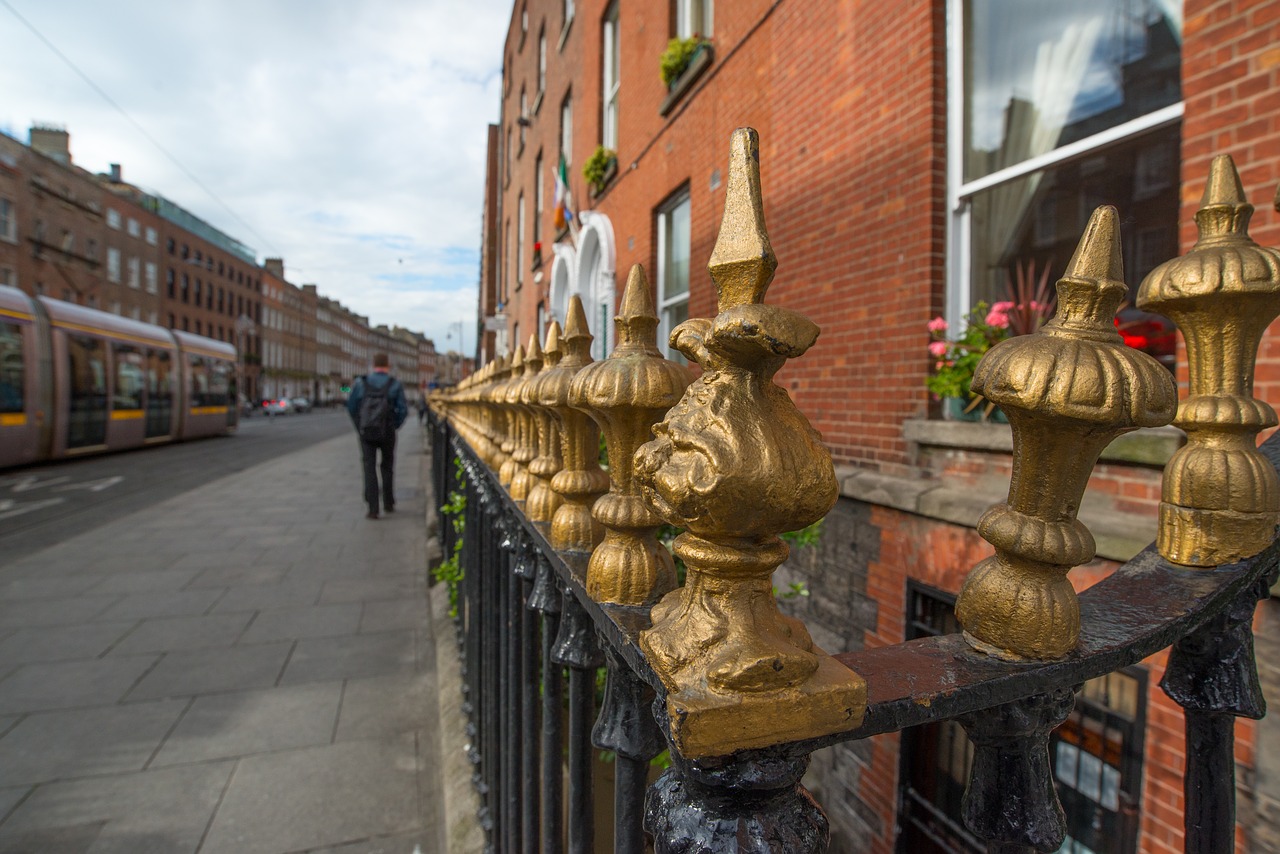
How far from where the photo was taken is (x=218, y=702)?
339 cm

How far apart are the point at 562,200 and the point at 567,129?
212 cm

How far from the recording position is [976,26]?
159 inches

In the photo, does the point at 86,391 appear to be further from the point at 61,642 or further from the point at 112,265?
the point at 112,265

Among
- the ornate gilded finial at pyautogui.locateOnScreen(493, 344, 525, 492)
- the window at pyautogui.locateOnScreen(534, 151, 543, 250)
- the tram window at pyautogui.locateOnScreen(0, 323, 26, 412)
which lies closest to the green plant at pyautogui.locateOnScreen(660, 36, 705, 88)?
the ornate gilded finial at pyautogui.locateOnScreen(493, 344, 525, 492)

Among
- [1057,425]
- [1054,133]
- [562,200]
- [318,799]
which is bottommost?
[318,799]

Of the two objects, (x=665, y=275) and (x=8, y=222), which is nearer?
(x=665, y=275)

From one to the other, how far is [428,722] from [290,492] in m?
8.29

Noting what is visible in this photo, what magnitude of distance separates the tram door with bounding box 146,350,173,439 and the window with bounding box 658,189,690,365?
16317mm

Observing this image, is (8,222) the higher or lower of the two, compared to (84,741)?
higher

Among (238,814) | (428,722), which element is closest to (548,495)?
(238,814)

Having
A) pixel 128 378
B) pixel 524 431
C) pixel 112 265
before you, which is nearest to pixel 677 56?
pixel 524 431

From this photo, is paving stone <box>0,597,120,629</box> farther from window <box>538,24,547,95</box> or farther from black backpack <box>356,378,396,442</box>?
window <box>538,24,547,95</box>

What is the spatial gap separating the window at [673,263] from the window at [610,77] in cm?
288

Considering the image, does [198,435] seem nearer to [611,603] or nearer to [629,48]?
[629,48]
